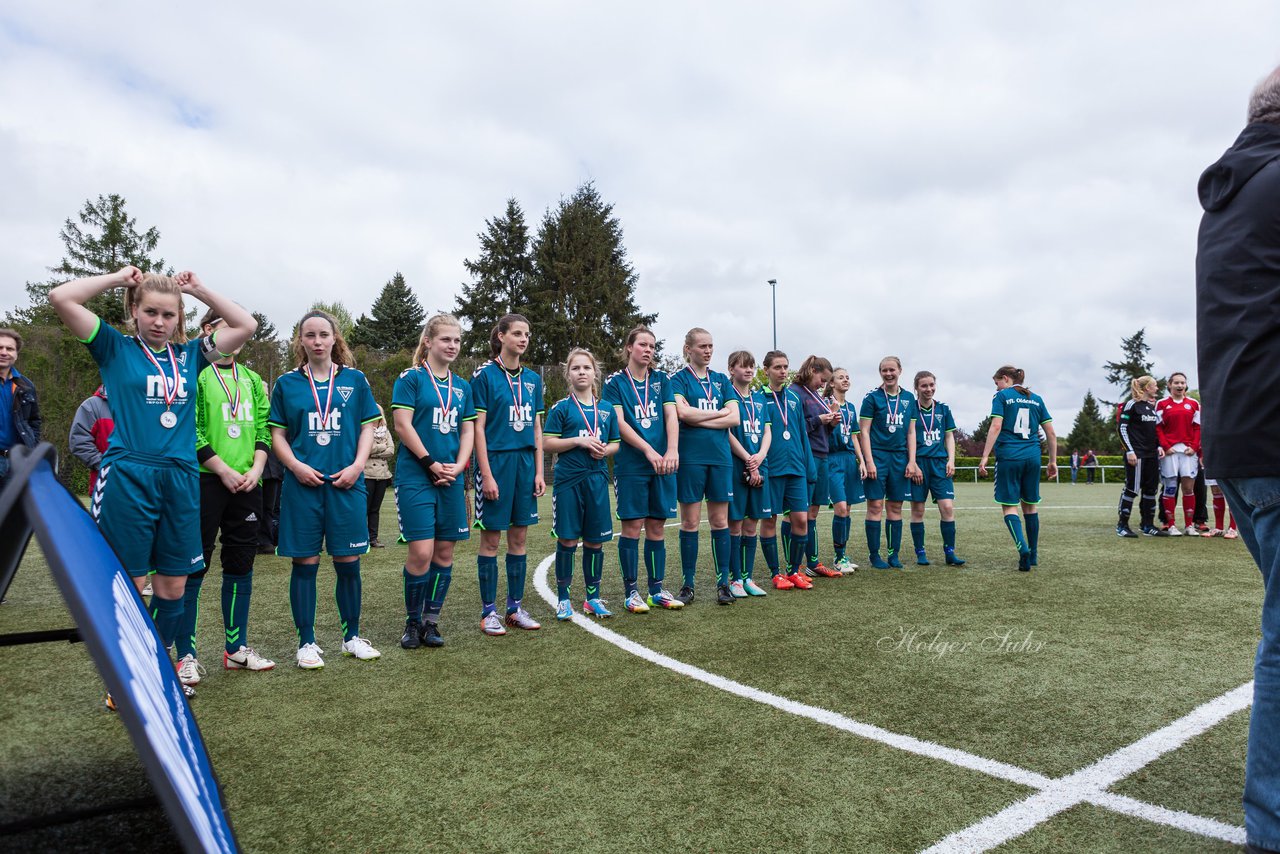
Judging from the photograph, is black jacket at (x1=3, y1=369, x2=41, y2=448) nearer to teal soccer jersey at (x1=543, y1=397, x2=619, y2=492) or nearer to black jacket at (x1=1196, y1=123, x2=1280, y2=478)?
teal soccer jersey at (x1=543, y1=397, x2=619, y2=492)

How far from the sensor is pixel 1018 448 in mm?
8305

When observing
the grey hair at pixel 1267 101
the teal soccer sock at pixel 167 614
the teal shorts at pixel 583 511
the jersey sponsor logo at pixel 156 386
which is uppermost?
the grey hair at pixel 1267 101

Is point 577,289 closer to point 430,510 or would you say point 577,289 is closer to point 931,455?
point 931,455

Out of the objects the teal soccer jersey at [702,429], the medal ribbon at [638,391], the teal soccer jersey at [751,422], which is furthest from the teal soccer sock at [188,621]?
the teal soccer jersey at [751,422]

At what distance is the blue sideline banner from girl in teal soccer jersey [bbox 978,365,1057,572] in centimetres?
809

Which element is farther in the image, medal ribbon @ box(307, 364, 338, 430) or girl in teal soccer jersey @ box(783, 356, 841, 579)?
girl in teal soccer jersey @ box(783, 356, 841, 579)

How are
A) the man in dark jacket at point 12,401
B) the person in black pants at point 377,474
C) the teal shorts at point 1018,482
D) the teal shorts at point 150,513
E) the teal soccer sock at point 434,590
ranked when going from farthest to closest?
1. the person in black pants at point 377,474
2. the teal shorts at point 1018,482
3. the man in dark jacket at point 12,401
4. the teal soccer sock at point 434,590
5. the teal shorts at point 150,513

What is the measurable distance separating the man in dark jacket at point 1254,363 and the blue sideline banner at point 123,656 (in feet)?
8.78

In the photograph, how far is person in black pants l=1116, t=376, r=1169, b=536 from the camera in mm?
10953

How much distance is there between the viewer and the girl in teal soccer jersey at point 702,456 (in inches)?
256

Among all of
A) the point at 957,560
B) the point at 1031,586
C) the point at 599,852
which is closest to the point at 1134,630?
the point at 1031,586

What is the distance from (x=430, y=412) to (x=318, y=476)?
2.96 ft

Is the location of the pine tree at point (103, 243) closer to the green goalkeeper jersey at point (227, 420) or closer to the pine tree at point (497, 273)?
the pine tree at point (497, 273)

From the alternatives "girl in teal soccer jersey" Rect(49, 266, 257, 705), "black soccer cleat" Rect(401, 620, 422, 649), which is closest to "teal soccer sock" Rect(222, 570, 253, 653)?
"girl in teal soccer jersey" Rect(49, 266, 257, 705)
